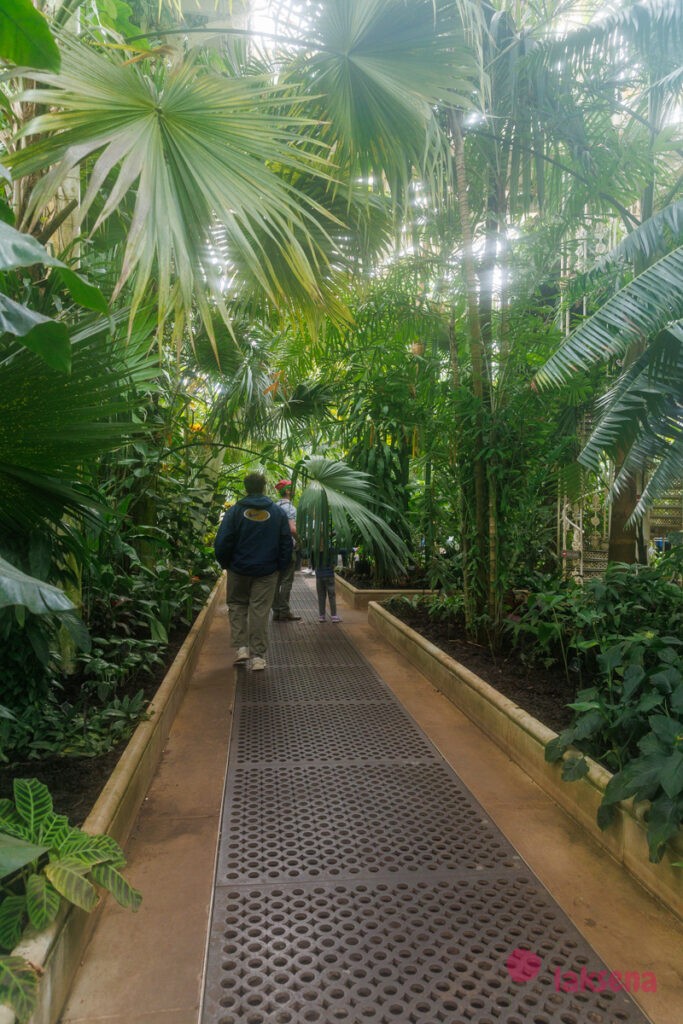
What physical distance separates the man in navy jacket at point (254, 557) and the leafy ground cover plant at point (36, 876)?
334cm

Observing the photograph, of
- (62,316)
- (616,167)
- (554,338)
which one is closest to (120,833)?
(62,316)

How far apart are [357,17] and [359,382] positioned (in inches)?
161

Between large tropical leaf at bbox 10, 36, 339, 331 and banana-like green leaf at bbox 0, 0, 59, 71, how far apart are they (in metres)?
0.39

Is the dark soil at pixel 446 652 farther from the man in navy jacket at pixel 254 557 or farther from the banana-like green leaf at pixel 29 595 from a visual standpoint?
the banana-like green leaf at pixel 29 595

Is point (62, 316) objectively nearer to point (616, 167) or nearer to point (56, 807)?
point (56, 807)

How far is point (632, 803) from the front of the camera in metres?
2.43

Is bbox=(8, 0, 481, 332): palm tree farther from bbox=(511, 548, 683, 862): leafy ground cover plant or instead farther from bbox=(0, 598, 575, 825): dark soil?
bbox=(511, 548, 683, 862): leafy ground cover plant

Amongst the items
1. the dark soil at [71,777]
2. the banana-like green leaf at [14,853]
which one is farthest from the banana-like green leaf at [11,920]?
the dark soil at [71,777]

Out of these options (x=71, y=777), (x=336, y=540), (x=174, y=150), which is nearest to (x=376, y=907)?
(x=71, y=777)

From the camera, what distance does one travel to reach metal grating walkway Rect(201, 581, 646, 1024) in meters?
1.74

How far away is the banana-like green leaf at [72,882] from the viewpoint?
1.68 metres

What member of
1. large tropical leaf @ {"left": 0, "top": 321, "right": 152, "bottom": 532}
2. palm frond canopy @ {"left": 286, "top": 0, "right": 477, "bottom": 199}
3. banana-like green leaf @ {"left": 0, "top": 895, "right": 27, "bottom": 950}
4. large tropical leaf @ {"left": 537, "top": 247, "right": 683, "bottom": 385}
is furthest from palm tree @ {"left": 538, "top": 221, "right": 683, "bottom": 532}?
banana-like green leaf @ {"left": 0, "top": 895, "right": 27, "bottom": 950}

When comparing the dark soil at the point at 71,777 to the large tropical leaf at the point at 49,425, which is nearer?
the large tropical leaf at the point at 49,425

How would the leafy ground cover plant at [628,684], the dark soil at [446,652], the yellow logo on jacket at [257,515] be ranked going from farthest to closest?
1. the yellow logo on jacket at [257,515]
2. the dark soil at [446,652]
3. the leafy ground cover plant at [628,684]
